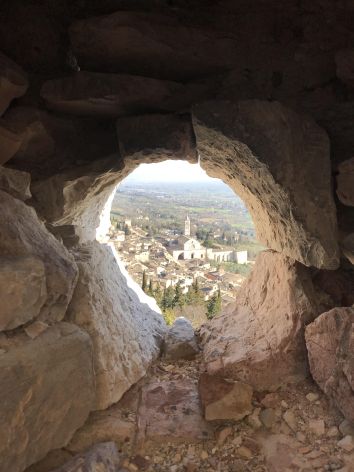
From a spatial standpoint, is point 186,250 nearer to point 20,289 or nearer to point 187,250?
point 187,250

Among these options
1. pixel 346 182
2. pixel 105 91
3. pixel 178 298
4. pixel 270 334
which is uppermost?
pixel 105 91

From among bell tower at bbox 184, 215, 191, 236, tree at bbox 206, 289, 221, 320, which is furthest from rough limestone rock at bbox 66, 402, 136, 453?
bell tower at bbox 184, 215, 191, 236

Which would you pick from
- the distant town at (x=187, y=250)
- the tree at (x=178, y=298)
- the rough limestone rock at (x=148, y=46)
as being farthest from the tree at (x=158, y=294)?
the rough limestone rock at (x=148, y=46)

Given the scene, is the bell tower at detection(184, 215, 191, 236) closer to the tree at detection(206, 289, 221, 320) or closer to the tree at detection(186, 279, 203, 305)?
the tree at detection(186, 279, 203, 305)

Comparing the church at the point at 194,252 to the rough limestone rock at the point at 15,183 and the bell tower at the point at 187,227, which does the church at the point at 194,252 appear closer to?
the bell tower at the point at 187,227

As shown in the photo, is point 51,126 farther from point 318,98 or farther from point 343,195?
point 343,195

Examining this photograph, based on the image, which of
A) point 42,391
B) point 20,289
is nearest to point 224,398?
point 42,391

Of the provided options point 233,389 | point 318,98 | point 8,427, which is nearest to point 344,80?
point 318,98
